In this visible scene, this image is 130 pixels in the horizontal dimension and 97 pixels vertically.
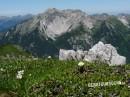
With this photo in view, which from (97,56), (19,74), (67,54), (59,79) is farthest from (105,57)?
(59,79)

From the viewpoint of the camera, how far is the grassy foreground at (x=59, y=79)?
17953 mm

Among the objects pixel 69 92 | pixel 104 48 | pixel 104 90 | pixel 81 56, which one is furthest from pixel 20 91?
pixel 104 48

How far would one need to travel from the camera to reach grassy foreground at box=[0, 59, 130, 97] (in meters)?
18.0

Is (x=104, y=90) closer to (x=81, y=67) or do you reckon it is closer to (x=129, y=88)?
(x=129, y=88)

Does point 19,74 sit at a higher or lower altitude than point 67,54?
higher

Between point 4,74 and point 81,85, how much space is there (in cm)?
535

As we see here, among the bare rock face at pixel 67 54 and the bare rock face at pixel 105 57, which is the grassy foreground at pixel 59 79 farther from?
the bare rock face at pixel 67 54

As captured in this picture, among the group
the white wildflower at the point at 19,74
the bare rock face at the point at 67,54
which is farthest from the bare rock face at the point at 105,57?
the white wildflower at the point at 19,74

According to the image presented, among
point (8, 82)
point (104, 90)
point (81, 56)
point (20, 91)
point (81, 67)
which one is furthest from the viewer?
point (81, 56)

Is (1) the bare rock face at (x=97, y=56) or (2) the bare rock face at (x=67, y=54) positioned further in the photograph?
(2) the bare rock face at (x=67, y=54)

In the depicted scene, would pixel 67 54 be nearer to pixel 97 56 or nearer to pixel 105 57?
pixel 97 56

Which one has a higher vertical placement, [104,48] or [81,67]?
[81,67]

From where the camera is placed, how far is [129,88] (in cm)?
1805

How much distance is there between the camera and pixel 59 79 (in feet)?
66.2
